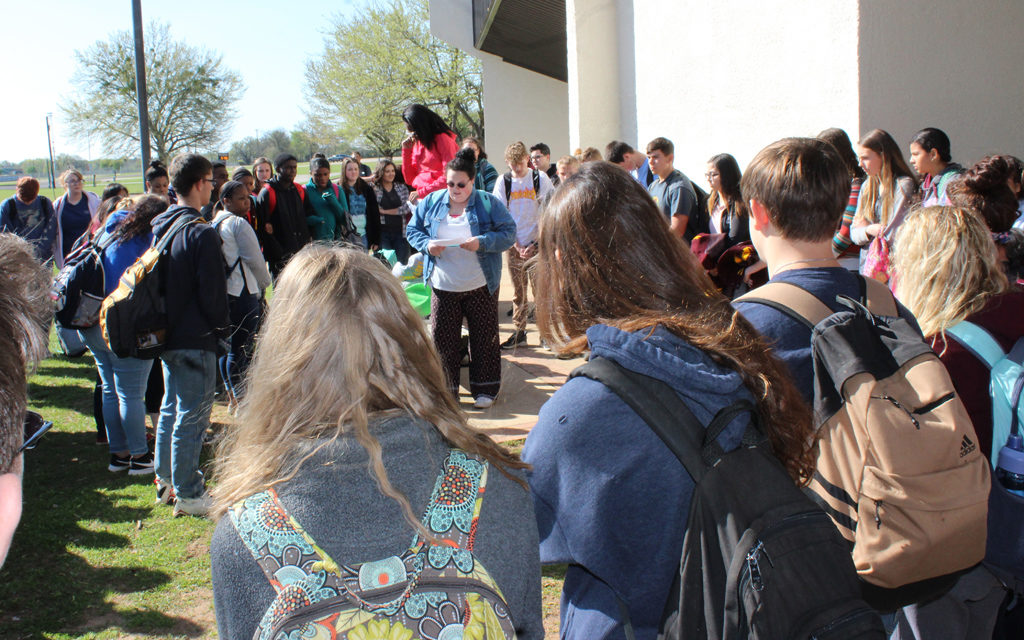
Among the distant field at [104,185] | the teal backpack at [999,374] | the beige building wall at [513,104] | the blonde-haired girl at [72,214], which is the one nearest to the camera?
the teal backpack at [999,374]

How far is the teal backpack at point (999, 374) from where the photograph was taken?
2.17m

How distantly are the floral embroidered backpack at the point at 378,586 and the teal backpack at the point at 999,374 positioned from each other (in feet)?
5.45

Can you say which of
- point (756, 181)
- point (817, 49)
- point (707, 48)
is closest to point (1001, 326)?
point (756, 181)

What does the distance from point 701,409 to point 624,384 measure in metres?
0.15

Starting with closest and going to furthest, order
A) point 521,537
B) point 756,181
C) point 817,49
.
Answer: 1. point 521,537
2. point 756,181
3. point 817,49

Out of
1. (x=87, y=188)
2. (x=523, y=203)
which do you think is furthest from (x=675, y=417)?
(x=87, y=188)

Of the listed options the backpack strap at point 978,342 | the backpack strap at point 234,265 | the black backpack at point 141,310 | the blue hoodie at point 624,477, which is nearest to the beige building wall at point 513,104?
the backpack strap at point 234,265

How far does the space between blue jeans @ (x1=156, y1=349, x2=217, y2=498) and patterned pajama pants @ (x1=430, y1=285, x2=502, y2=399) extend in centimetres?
201

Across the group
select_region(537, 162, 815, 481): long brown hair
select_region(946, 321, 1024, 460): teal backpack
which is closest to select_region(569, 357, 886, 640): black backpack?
select_region(537, 162, 815, 481): long brown hair

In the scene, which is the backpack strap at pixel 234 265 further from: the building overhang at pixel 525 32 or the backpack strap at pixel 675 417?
the building overhang at pixel 525 32

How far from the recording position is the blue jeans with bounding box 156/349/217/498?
169 inches

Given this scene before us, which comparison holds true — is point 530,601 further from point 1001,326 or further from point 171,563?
point 171,563

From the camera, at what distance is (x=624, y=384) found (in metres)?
1.45

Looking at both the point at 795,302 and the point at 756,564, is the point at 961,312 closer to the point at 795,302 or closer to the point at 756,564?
the point at 795,302
